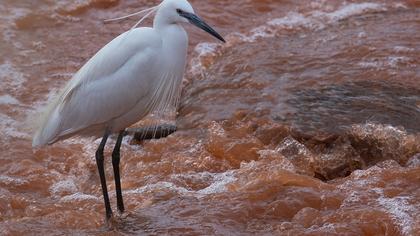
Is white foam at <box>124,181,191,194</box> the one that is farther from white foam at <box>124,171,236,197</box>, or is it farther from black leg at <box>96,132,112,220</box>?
black leg at <box>96,132,112,220</box>

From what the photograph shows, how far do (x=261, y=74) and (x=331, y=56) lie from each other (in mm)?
830

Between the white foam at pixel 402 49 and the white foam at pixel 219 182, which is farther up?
the white foam at pixel 402 49

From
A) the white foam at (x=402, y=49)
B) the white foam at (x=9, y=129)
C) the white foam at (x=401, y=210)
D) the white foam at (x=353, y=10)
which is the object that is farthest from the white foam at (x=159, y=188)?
the white foam at (x=353, y=10)

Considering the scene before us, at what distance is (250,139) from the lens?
6613 mm

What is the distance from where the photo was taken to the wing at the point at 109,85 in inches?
209

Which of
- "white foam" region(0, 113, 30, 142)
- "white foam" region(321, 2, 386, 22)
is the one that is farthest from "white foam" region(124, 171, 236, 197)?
"white foam" region(321, 2, 386, 22)

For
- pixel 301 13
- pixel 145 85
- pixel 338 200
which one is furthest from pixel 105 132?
pixel 301 13

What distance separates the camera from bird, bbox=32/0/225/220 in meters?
5.30

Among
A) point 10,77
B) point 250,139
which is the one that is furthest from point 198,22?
point 10,77

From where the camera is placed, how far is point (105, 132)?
5633 millimetres

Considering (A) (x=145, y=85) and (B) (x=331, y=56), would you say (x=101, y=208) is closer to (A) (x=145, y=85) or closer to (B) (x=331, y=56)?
(A) (x=145, y=85)

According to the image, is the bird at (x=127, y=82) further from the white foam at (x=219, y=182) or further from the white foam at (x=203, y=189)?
the white foam at (x=219, y=182)

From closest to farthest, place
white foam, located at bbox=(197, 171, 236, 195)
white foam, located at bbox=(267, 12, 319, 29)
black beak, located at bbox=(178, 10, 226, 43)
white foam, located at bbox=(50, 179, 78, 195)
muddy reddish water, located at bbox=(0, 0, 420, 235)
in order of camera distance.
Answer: black beak, located at bbox=(178, 10, 226, 43), muddy reddish water, located at bbox=(0, 0, 420, 235), white foam, located at bbox=(197, 171, 236, 195), white foam, located at bbox=(50, 179, 78, 195), white foam, located at bbox=(267, 12, 319, 29)

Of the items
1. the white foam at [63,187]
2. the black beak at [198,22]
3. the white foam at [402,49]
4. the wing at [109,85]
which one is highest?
the black beak at [198,22]
